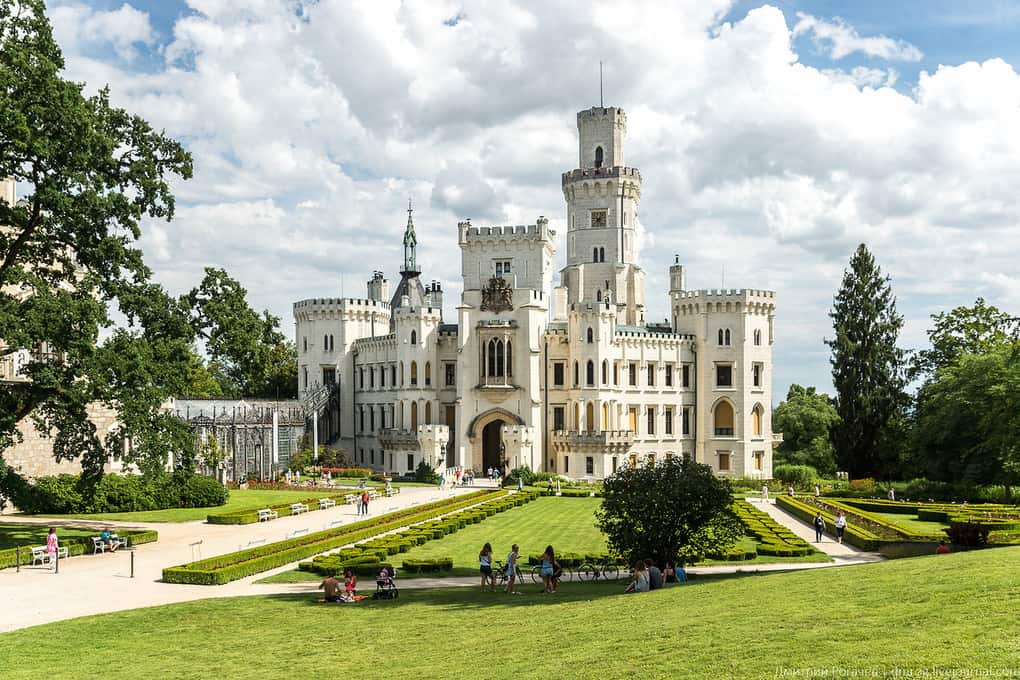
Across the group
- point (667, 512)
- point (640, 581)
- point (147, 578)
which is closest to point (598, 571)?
point (667, 512)

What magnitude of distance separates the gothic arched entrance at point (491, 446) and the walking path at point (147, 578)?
110 feet

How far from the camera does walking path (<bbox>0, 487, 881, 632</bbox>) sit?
23.3m

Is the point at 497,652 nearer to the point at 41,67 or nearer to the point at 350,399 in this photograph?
the point at 41,67

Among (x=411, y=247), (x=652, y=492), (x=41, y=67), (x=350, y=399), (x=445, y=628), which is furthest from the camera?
(x=411, y=247)

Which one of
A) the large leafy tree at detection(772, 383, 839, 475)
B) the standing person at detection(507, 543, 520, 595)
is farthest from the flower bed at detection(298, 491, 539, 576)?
the large leafy tree at detection(772, 383, 839, 475)

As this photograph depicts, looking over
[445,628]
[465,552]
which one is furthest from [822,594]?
[465,552]

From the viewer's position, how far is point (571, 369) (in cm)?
7169

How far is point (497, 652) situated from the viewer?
16078mm

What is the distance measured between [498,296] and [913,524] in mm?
37208

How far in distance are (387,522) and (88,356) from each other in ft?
51.9

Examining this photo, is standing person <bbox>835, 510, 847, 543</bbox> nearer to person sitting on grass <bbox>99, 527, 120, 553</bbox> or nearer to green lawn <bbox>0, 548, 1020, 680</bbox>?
green lawn <bbox>0, 548, 1020, 680</bbox>

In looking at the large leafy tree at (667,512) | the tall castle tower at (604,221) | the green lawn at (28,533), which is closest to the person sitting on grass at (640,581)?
the large leafy tree at (667,512)

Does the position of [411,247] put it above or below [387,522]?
above

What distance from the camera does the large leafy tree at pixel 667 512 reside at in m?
26.2
